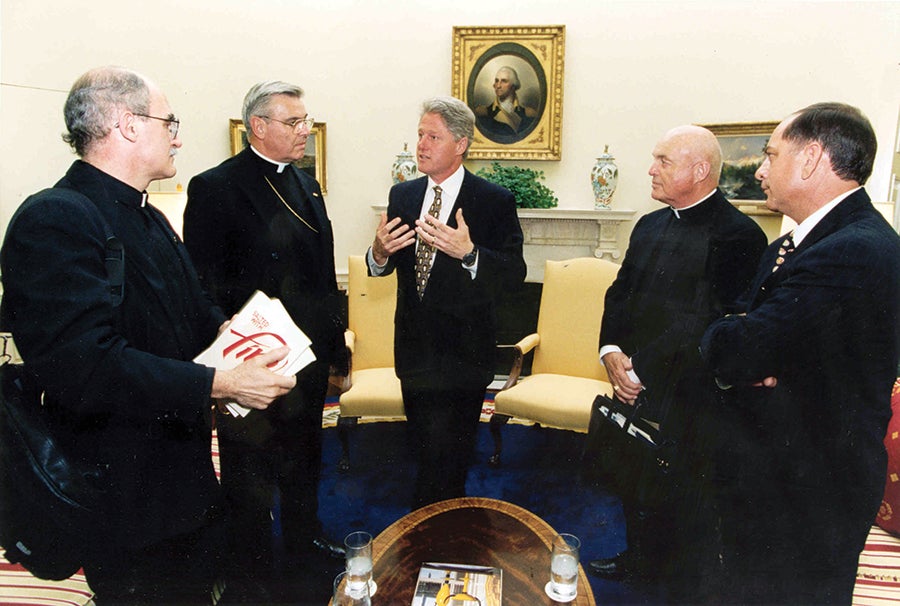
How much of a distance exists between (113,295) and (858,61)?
2100 mm

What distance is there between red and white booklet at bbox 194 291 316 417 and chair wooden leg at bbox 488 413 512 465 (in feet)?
4.98

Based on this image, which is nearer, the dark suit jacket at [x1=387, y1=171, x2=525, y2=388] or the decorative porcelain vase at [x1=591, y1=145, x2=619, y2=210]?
the dark suit jacket at [x1=387, y1=171, x2=525, y2=388]

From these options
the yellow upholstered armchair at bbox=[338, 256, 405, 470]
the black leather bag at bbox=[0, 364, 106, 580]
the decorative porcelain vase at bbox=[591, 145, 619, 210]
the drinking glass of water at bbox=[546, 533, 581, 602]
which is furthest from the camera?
the yellow upholstered armchair at bbox=[338, 256, 405, 470]

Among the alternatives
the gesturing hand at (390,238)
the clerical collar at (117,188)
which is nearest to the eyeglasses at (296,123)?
the gesturing hand at (390,238)

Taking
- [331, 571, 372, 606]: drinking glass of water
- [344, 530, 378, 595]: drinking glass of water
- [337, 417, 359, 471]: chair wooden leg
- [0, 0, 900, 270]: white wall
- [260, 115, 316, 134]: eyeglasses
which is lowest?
[337, 417, 359, 471]: chair wooden leg

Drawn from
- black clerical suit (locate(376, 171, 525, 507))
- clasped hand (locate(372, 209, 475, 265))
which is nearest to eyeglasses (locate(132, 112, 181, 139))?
clasped hand (locate(372, 209, 475, 265))

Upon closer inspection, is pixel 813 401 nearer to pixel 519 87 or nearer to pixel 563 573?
pixel 563 573

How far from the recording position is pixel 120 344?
3.34 ft

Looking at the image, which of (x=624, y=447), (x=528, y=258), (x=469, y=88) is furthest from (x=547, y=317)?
(x=469, y=88)

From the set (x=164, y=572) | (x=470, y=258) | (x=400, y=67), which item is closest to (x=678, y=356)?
(x=470, y=258)

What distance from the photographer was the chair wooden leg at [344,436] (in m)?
2.53

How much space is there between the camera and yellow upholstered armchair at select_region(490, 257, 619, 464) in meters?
2.50

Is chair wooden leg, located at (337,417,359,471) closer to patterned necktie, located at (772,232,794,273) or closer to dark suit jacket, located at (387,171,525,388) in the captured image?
dark suit jacket, located at (387,171,525,388)

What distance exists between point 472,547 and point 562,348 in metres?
1.47
